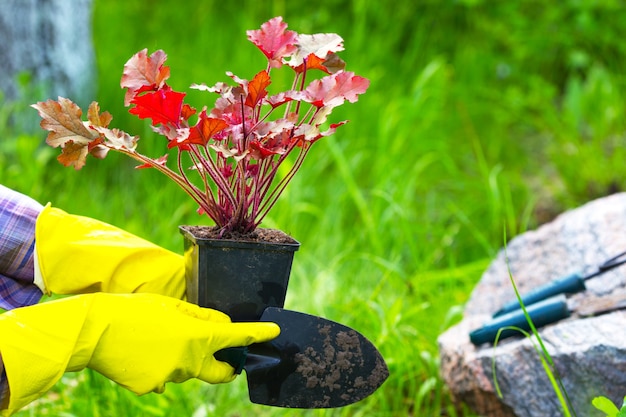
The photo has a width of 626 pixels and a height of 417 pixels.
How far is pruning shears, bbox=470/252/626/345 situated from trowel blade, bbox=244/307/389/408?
476mm

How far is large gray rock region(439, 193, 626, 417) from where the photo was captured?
1.25 meters

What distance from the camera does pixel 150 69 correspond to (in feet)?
3.16

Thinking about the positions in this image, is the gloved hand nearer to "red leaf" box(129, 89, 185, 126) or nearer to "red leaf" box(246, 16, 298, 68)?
"red leaf" box(129, 89, 185, 126)

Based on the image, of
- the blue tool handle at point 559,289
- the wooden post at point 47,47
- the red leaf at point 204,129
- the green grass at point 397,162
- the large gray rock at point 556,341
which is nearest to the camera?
the red leaf at point 204,129

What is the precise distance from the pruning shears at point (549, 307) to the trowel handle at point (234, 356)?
581mm

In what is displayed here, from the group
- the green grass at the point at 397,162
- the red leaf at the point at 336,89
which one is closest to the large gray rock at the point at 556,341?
the green grass at the point at 397,162

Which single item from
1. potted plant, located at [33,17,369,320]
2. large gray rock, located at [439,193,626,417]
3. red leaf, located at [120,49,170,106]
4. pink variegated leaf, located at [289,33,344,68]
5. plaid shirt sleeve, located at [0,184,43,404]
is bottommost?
large gray rock, located at [439,193,626,417]

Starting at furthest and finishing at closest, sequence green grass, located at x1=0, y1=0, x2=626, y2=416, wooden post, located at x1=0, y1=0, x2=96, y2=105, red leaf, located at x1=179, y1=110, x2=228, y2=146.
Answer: wooden post, located at x1=0, y1=0, x2=96, y2=105 < green grass, located at x1=0, y1=0, x2=626, y2=416 < red leaf, located at x1=179, y1=110, x2=228, y2=146

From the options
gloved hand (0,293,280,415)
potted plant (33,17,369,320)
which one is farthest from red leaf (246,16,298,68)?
gloved hand (0,293,280,415)

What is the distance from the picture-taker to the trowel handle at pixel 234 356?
1.02 m

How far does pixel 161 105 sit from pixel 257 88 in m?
0.13

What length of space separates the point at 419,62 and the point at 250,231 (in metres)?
2.82

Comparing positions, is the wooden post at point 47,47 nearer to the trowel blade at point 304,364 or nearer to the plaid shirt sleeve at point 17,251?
the plaid shirt sleeve at point 17,251

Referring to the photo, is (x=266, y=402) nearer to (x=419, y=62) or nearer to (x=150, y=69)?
(x=150, y=69)
